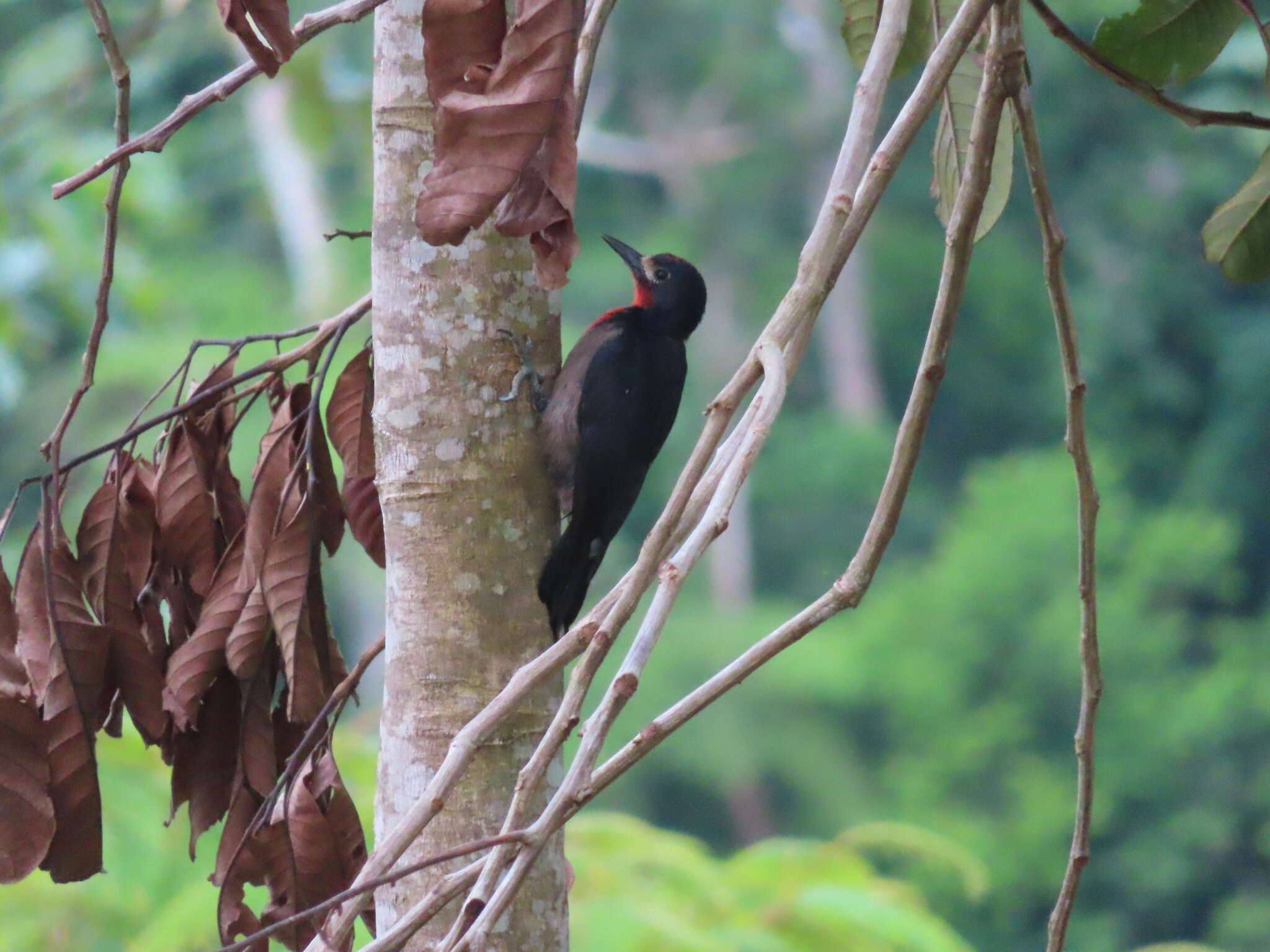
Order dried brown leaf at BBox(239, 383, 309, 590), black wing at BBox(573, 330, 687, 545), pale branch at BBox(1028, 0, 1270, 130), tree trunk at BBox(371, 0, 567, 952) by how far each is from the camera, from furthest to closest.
Result: black wing at BBox(573, 330, 687, 545) → dried brown leaf at BBox(239, 383, 309, 590) → tree trunk at BBox(371, 0, 567, 952) → pale branch at BBox(1028, 0, 1270, 130)

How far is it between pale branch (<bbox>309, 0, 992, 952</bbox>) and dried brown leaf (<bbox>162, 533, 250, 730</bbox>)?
0.39m

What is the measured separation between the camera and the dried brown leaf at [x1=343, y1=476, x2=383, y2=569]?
1604 millimetres

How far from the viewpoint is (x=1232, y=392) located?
1617 cm

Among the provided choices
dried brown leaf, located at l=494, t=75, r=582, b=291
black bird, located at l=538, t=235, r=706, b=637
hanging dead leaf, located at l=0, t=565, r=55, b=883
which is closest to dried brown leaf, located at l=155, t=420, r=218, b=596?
hanging dead leaf, located at l=0, t=565, r=55, b=883

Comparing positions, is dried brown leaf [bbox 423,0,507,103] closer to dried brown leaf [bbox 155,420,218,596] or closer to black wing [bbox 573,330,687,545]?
dried brown leaf [bbox 155,420,218,596]

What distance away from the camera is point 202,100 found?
1.29 meters

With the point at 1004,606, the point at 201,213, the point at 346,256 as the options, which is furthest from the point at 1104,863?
the point at 201,213

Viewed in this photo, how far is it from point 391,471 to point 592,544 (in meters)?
0.63

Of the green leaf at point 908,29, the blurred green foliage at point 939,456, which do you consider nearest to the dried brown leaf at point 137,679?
the green leaf at point 908,29

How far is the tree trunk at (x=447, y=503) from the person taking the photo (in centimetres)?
132

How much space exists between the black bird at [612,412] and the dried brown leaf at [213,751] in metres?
0.36

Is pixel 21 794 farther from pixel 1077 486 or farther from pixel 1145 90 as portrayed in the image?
pixel 1145 90

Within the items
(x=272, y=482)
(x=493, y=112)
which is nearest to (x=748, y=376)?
(x=493, y=112)

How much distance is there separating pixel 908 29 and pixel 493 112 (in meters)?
0.85
